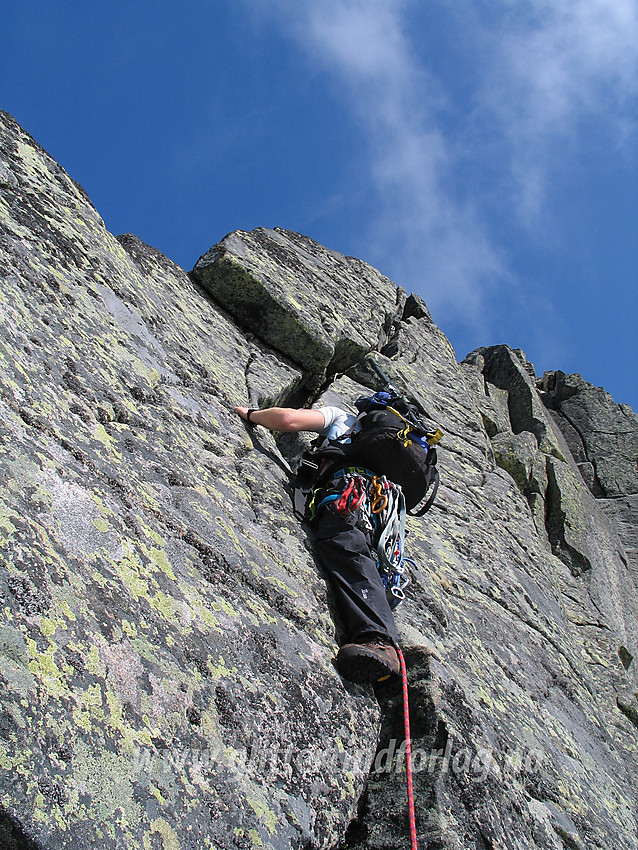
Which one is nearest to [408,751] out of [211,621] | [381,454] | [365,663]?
[365,663]

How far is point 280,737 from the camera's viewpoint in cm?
361

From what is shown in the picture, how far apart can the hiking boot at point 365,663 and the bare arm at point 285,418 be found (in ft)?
7.05

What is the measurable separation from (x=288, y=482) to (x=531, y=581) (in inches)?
165

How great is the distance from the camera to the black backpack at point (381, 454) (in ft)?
18.9

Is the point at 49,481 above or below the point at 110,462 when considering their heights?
below

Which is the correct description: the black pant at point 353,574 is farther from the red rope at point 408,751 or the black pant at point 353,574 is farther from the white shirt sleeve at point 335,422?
the white shirt sleeve at point 335,422

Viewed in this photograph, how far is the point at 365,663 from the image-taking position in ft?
14.4

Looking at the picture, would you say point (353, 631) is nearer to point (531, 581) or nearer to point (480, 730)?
point (480, 730)

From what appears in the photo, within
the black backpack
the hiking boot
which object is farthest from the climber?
the black backpack

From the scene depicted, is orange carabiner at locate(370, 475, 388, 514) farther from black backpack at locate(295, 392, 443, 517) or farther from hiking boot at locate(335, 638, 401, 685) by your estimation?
hiking boot at locate(335, 638, 401, 685)

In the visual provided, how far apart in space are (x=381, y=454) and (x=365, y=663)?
1.92 meters

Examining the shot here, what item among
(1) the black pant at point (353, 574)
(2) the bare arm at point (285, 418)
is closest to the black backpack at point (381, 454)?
(2) the bare arm at point (285, 418)

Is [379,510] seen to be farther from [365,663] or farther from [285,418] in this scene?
[365,663]

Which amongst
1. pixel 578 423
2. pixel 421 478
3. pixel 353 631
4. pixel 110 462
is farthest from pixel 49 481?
pixel 578 423
